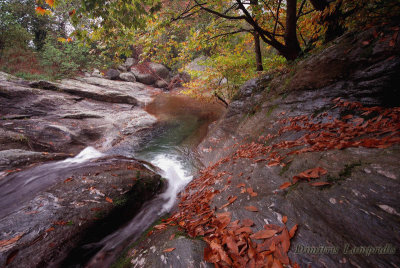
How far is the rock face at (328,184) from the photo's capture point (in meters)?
1.36

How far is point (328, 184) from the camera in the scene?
70.2 inches

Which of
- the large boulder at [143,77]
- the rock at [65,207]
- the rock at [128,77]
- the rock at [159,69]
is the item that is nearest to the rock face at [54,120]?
the rock at [65,207]

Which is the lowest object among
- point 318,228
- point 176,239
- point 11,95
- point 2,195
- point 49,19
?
point 318,228

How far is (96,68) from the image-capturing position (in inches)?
858

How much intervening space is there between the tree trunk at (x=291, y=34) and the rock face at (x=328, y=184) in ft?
2.13

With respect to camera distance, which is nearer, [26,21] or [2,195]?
[2,195]

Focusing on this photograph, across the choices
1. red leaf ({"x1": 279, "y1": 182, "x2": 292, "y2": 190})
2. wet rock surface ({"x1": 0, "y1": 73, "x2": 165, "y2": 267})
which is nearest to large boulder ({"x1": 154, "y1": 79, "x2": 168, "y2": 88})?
wet rock surface ({"x1": 0, "y1": 73, "x2": 165, "y2": 267})

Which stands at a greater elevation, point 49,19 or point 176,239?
point 49,19

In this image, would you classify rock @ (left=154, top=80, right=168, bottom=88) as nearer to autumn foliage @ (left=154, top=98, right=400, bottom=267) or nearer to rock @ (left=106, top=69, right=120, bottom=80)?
rock @ (left=106, top=69, right=120, bottom=80)

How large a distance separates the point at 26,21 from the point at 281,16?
2515cm

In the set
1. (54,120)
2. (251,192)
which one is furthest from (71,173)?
(54,120)

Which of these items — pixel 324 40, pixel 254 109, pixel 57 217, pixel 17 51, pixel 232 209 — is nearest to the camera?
pixel 232 209

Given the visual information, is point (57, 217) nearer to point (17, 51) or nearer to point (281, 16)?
point (281, 16)

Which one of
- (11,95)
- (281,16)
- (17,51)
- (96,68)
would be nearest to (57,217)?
(281,16)
